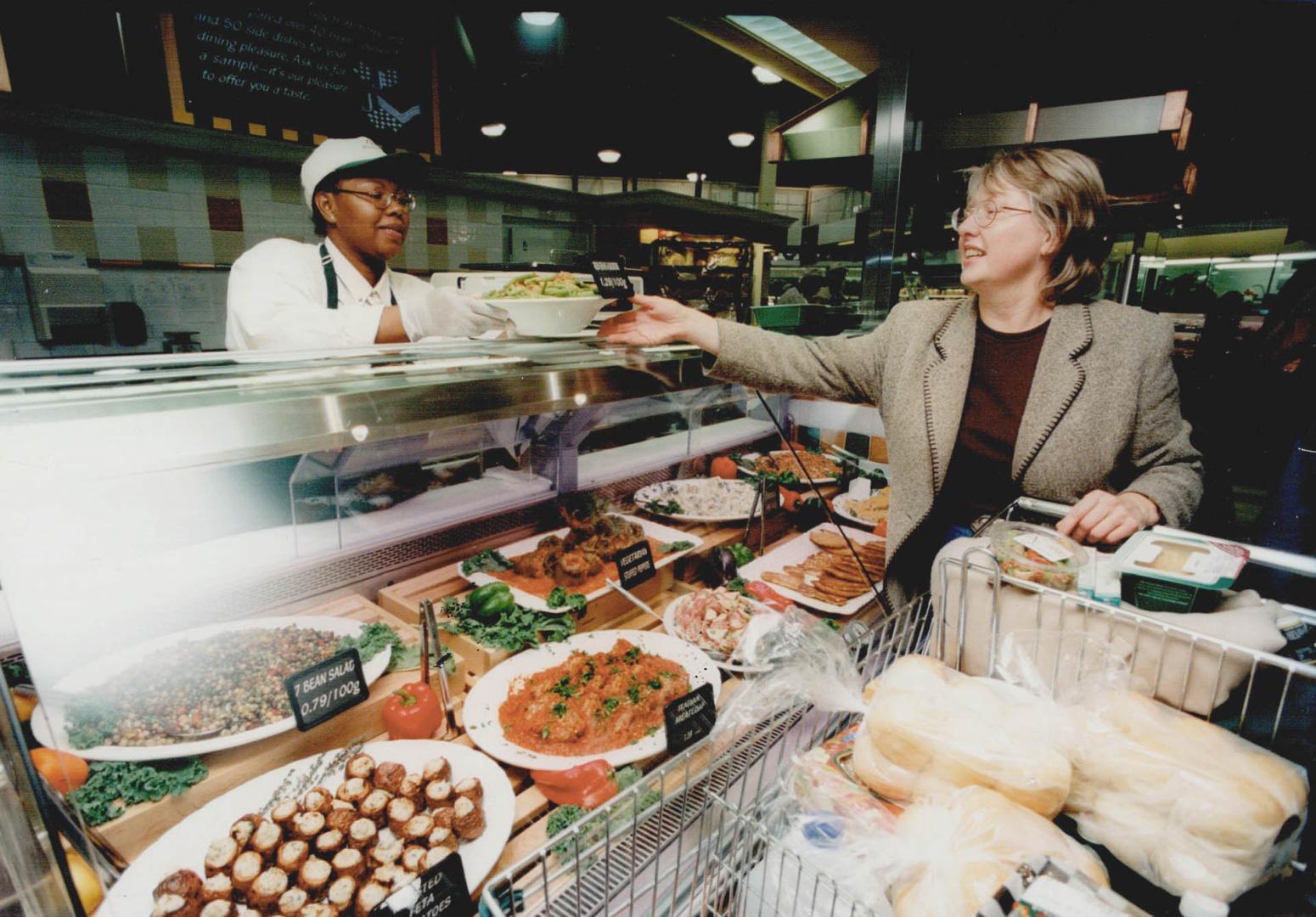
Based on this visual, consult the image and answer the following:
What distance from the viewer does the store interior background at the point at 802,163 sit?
8.34 ft

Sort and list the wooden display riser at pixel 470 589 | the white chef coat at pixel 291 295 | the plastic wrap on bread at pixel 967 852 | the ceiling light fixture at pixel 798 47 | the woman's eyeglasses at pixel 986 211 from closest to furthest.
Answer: the plastic wrap on bread at pixel 967 852 < the woman's eyeglasses at pixel 986 211 < the wooden display riser at pixel 470 589 < the white chef coat at pixel 291 295 < the ceiling light fixture at pixel 798 47

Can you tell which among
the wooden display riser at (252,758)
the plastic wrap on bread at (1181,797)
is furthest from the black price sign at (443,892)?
the plastic wrap on bread at (1181,797)

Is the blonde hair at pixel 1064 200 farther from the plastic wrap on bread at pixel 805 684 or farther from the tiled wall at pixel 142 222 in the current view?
the tiled wall at pixel 142 222

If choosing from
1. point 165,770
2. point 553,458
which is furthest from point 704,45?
point 165,770

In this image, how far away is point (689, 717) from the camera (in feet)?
4.46

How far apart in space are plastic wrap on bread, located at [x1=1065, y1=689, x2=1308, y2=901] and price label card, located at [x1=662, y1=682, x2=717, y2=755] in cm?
67

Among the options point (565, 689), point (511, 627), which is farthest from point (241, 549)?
point (565, 689)

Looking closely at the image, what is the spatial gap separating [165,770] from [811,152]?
10.8 ft

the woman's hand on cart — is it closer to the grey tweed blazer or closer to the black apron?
the grey tweed blazer

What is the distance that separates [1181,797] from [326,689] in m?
1.72

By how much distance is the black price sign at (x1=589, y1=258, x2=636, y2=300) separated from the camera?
158 centimetres

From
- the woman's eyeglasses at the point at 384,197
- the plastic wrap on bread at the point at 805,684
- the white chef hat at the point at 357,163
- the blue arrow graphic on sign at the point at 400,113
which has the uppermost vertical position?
the blue arrow graphic on sign at the point at 400,113

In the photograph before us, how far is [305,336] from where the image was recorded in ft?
7.47

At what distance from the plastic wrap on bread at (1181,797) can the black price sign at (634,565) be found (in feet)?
4.89
